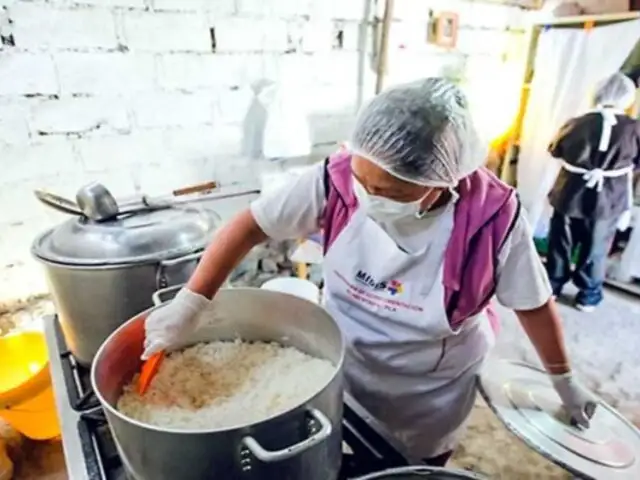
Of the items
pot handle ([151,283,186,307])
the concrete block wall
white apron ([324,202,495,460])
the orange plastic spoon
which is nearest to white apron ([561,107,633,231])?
the concrete block wall

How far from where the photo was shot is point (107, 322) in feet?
2.69

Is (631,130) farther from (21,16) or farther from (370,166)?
(21,16)

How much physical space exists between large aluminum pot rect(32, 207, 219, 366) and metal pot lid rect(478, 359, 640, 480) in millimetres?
542

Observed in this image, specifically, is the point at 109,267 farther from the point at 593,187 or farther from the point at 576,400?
the point at 593,187

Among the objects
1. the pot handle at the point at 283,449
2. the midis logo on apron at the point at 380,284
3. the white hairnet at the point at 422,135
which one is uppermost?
the white hairnet at the point at 422,135

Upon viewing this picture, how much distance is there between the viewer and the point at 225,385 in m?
0.65

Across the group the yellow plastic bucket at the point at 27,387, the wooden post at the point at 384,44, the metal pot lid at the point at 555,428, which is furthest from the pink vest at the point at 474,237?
the wooden post at the point at 384,44

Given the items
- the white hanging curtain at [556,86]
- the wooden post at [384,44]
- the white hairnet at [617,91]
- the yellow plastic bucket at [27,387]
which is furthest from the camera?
the white hanging curtain at [556,86]

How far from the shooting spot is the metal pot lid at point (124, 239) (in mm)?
797

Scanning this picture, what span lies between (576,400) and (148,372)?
2.09 ft

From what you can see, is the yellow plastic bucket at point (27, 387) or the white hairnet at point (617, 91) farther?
the white hairnet at point (617, 91)

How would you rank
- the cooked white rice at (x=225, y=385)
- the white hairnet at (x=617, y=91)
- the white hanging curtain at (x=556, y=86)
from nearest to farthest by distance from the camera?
1. the cooked white rice at (x=225, y=385)
2. the white hairnet at (x=617, y=91)
3. the white hanging curtain at (x=556, y=86)

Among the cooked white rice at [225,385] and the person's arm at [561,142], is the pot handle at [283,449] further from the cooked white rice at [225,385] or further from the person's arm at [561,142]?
the person's arm at [561,142]

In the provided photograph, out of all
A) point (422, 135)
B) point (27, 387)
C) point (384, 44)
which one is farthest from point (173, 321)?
point (384, 44)
